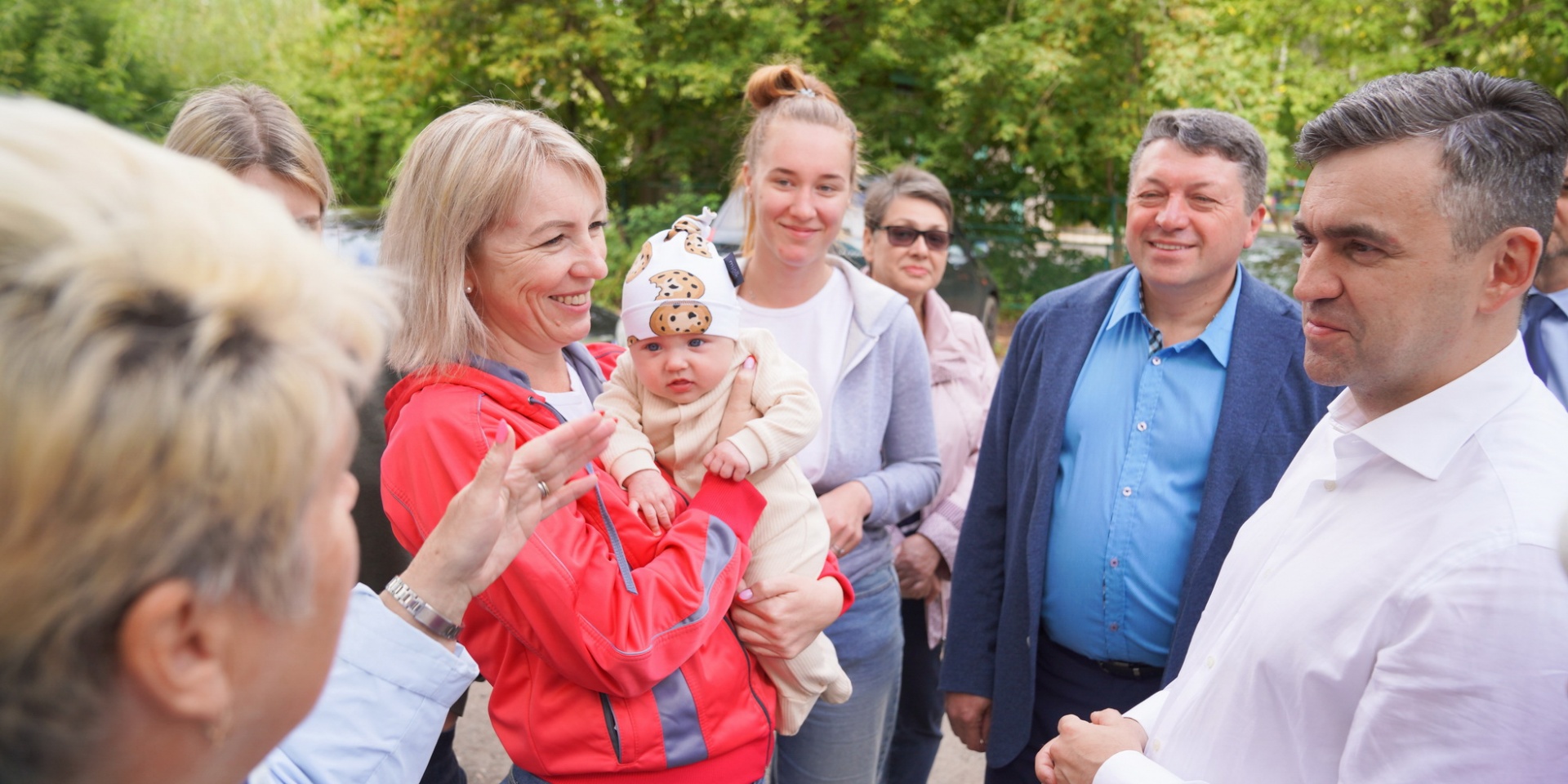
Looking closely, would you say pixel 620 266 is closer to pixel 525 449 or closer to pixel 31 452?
pixel 525 449

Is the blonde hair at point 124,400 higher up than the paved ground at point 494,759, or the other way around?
the blonde hair at point 124,400

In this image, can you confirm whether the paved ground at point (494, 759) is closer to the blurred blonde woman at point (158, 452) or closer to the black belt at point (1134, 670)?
the black belt at point (1134, 670)

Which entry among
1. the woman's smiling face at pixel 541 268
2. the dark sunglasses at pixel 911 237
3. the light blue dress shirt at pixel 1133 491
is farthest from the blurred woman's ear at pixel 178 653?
the dark sunglasses at pixel 911 237

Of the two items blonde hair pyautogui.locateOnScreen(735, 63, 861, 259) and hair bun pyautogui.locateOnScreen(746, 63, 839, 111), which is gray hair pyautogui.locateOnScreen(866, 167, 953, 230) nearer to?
blonde hair pyautogui.locateOnScreen(735, 63, 861, 259)

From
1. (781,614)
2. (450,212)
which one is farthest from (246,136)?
(781,614)

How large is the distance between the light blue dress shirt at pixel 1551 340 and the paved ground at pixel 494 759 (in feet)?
7.87

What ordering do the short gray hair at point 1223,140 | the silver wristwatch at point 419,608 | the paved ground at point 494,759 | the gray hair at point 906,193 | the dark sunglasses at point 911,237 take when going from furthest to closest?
the gray hair at point 906,193 → the dark sunglasses at point 911,237 → the paved ground at point 494,759 → the short gray hair at point 1223,140 → the silver wristwatch at point 419,608

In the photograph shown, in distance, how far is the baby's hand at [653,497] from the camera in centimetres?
207

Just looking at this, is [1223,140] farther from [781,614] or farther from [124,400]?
[124,400]

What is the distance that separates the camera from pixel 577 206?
2.07 metres

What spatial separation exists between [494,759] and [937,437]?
7.49ft

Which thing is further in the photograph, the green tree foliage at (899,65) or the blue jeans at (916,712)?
the green tree foliage at (899,65)

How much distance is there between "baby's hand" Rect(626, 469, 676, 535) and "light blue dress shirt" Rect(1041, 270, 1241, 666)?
1110mm

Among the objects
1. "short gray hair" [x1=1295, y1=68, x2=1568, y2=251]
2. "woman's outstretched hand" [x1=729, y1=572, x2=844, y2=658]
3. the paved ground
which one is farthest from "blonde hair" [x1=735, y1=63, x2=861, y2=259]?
the paved ground
